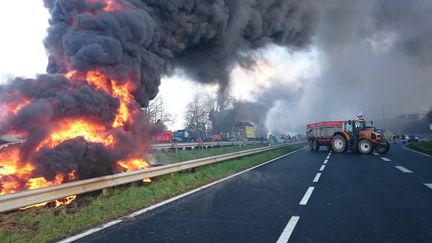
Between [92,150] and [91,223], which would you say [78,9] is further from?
[91,223]

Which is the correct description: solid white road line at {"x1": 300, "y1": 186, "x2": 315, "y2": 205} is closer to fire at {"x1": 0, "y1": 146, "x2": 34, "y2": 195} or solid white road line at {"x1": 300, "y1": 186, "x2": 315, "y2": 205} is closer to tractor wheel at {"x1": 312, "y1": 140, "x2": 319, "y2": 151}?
fire at {"x1": 0, "y1": 146, "x2": 34, "y2": 195}

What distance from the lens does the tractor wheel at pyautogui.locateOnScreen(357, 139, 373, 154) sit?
82.2ft

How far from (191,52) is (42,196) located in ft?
34.1

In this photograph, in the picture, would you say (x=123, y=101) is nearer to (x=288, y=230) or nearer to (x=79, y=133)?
(x=79, y=133)

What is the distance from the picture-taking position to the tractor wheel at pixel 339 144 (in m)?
26.4

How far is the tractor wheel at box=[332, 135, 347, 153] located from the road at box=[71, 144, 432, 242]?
16.3 meters

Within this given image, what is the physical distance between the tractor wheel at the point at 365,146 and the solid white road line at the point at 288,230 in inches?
815

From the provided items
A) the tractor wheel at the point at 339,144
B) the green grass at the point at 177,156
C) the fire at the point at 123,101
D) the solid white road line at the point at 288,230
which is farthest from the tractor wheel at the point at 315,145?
the solid white road line at the point at 288,230

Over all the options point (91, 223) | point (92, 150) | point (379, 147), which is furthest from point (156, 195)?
point (379, 147)

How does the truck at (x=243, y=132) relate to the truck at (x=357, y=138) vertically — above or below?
above

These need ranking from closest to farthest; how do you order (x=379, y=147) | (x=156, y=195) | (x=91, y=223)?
(x=91, y=223), (x=156, y=195), (x=379, y=147)

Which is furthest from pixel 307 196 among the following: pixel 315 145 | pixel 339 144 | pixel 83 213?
pixel 315 145

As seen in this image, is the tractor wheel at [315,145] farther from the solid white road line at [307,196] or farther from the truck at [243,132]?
the truck at [243,132]

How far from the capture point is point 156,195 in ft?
28.9
